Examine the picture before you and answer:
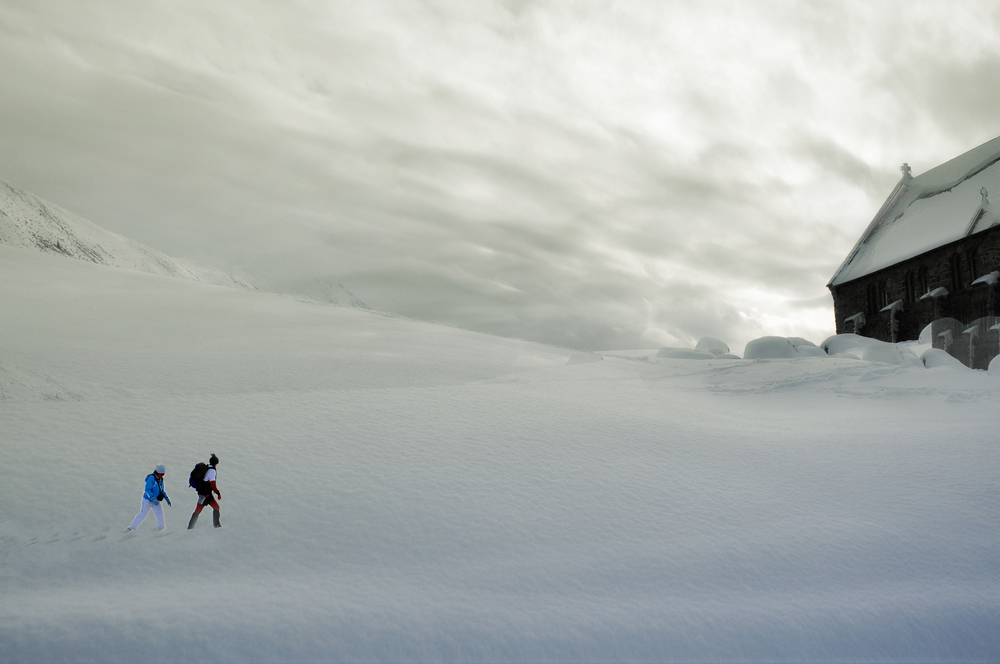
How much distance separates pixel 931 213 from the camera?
3753 centimetres

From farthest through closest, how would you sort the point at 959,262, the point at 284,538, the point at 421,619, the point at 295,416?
the point at 959,262, the point at 295,416, the point at 284,538, the point at 421,619

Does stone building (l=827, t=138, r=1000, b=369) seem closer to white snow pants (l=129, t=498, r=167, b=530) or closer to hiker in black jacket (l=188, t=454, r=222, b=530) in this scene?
hiker in black jacket (l=188, t=454, r=222, b=530)

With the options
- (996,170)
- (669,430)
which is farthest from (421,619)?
(996,170)

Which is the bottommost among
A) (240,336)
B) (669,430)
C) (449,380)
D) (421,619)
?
(421,619)

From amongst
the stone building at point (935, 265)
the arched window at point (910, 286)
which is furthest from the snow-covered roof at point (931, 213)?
the arched window at point (910, 286)

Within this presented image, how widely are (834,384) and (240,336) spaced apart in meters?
19.2

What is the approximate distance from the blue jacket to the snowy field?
52cm

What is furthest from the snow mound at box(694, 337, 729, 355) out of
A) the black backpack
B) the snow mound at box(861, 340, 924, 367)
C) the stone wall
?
the black backpack

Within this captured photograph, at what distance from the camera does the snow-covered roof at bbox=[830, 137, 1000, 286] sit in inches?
1311

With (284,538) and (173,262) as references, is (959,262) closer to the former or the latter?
(284,538)

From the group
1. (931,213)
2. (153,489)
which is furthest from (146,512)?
(931,213)

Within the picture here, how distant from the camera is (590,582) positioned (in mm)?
5969

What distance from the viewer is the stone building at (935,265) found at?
1220 inches

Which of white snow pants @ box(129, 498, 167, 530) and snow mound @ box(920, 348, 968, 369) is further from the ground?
snow mound @ box(920, 348, 968, 369)
